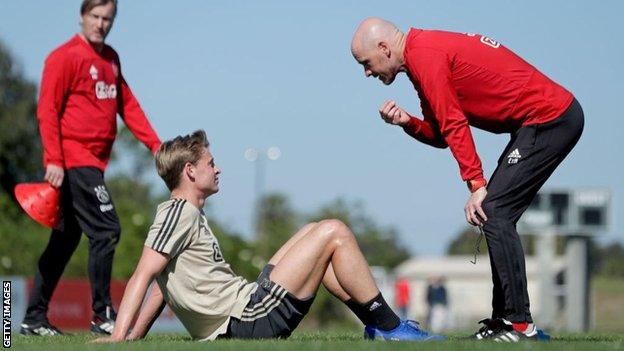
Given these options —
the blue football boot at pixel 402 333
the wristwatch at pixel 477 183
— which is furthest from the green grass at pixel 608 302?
the blue football boot at pixel 402 333

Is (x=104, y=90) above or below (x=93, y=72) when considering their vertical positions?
below

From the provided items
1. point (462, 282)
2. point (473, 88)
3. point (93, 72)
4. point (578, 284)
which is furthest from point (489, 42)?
point (462, 282)

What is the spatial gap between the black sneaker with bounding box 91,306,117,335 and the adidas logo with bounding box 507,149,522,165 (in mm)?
3679

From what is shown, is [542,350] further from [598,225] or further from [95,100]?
[598,225]

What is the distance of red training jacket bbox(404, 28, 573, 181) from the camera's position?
8305mm

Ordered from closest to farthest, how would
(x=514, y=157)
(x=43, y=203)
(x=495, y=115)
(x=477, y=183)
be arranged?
(x=477, y=183), (x=514, y=157), (x=495, y=115), (x=43, y=203)

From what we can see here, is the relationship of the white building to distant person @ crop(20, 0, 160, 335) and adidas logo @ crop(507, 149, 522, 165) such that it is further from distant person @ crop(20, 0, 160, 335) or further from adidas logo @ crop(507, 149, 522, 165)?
adidas logo @ crop(507, 149, 522, 165)

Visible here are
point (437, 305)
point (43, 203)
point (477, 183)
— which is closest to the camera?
point (477, 183)

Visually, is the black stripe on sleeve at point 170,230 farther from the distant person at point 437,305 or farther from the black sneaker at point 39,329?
the distant person at point 437,305

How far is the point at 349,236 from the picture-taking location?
789 centimetres

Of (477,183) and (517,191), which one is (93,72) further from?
(517,191)

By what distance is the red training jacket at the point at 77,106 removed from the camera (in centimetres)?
1045

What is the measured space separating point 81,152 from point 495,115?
3.62 metres

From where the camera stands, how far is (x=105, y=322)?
34.5 ft
